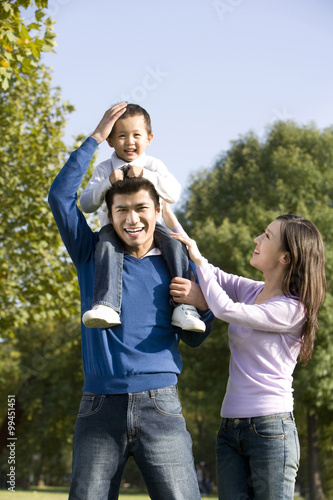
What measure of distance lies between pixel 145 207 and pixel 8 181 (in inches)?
382

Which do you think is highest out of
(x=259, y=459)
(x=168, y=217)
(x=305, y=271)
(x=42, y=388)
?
(x=168, y=217)

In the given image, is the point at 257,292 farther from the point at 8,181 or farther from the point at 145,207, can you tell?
the point at 8,181

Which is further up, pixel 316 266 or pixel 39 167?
pixel 39 167

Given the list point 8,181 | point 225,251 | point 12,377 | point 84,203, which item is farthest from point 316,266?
point 12,377

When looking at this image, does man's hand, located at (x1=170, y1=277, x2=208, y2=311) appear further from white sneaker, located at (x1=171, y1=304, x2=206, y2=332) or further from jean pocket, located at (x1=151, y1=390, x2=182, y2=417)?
jean pocket, located at (x1=151, y1=390, x2=182, y2=417)

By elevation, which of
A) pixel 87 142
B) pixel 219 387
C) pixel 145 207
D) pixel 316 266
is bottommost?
pixel 219 387

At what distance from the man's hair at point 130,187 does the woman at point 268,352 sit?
0.30 meters

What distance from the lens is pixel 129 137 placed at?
11.7ft

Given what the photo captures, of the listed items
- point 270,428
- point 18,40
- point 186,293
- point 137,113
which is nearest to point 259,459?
point 270,428

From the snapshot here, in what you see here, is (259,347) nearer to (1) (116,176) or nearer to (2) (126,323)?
(2) (126,323)

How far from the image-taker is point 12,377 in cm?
3391

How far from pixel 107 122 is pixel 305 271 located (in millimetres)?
1346

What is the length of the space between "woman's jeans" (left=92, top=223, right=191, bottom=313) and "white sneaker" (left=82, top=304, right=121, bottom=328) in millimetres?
36

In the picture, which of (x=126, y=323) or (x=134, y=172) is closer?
(x=126, y=323)
